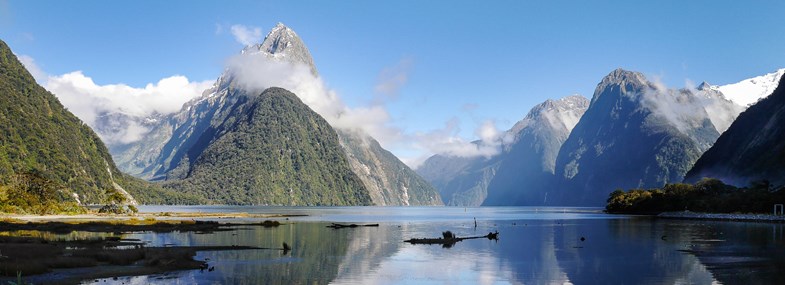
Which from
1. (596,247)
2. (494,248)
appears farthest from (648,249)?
(494,248)

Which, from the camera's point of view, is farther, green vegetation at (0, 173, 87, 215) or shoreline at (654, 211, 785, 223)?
shoreline at (654, 211, 785, 223)

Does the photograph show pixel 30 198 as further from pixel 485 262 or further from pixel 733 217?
pixel 733 217

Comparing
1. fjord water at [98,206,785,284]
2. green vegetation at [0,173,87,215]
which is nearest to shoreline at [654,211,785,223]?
fjord water at [98,206,785,284]

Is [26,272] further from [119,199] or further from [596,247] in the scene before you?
[119,199]

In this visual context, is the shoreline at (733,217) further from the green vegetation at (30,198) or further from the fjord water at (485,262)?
the green vegetation at (30,198)

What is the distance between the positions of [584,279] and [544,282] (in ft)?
12.1

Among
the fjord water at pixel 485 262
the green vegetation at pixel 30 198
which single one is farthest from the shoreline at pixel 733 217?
the green vegetation at pixel 30 198

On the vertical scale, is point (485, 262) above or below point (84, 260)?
below

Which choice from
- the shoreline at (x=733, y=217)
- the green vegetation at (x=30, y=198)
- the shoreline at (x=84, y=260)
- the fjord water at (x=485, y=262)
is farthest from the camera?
the shoreline at (x=733, y=217)

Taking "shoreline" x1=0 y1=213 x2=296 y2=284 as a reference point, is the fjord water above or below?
below

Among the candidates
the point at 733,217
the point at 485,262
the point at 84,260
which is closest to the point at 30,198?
the point at 84,260

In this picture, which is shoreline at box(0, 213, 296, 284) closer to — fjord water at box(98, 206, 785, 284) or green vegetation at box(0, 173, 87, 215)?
fjord water at box(98, 206, 785, 284)

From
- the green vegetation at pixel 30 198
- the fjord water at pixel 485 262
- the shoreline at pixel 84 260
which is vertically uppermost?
the green vegetation at pixel 30 198

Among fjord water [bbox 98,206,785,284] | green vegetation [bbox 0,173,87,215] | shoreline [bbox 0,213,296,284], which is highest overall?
green vegetation [bbox 0,173,87,215]
